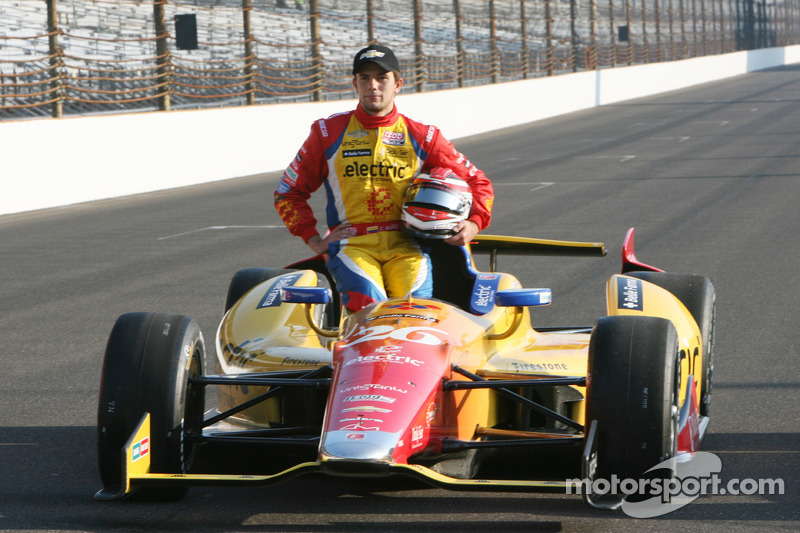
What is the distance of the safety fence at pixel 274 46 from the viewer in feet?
70.9

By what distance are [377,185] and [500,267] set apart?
226 inches

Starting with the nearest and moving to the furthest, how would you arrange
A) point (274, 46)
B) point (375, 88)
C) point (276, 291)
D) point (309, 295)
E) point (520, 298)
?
point (520, 298) < point (309, 295) < point (375, 88) < point (276, 291) < point (274, 46)

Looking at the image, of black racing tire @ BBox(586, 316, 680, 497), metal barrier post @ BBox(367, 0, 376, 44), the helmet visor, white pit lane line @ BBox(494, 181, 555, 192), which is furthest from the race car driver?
metal barrier post @ BBox(367, 0, 376, 44)

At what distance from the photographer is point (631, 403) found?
4383 mm

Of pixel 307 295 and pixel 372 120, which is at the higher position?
pixel 372 120

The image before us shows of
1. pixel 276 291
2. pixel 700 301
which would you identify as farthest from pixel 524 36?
pixel 276 291

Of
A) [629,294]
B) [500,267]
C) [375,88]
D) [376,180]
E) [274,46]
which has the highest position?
[274,46]

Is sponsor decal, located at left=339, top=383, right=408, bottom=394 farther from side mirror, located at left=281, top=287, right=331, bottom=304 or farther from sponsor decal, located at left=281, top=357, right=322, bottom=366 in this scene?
side mirror, located at left=281, top=287, right=331, bottom=304

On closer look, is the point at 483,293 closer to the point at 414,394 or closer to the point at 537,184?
the point at 414,394

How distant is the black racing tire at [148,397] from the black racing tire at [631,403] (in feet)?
4.99

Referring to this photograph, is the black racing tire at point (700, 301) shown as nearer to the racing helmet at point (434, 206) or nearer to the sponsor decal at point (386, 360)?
the racing helmet at point (434, 206)

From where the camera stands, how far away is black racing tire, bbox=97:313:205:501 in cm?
455

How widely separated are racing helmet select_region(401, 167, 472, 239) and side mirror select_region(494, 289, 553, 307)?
0.59 meters

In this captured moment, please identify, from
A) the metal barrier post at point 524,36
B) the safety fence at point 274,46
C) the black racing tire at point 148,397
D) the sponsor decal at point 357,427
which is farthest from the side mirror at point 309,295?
the metal barrier post at point 524,36
